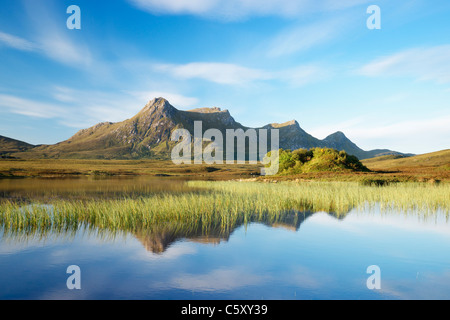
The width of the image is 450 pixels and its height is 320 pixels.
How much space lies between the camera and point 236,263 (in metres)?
9.35

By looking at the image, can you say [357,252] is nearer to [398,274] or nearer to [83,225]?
[398,274]

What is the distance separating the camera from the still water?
7.27 meters

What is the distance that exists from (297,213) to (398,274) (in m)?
10.9

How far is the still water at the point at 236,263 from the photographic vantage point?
7.27m

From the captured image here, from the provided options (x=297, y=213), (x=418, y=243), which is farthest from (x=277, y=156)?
(x=418, y=243)

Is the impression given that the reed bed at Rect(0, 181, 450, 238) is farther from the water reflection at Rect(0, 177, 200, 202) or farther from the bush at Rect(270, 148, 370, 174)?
the bush at Rect(270, 148, 370, 174)

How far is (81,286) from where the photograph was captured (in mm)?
7586

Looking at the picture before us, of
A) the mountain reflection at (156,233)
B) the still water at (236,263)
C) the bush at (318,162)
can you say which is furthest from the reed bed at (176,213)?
the bush at (318,162)
